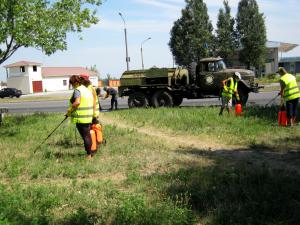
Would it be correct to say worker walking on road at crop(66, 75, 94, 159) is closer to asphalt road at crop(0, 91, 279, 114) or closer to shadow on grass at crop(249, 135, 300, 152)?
shadow on grass at crop(249, 135, 300, 152)

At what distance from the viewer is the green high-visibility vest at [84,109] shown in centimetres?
984

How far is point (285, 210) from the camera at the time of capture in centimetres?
602

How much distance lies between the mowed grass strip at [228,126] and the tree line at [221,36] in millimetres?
37386

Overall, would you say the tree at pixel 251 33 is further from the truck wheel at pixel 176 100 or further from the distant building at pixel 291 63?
the truck wheel at pixel 176 100

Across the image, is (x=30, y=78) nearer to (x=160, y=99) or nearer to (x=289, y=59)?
(x=289, y=59)

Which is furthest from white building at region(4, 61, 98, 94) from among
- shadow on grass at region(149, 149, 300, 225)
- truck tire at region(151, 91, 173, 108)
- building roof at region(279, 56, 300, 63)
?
shadow on grass at region(149, 149, 300, 225)

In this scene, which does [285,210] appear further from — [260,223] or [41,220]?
[41,220]

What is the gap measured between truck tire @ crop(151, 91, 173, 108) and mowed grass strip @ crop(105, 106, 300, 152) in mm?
3021

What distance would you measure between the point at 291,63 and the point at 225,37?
31072mm

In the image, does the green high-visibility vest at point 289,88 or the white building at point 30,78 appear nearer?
the green high-visibility vest at point 289,88

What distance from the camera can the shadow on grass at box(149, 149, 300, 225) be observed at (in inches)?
235

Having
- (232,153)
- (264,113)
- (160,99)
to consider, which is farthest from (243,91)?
(232,153)

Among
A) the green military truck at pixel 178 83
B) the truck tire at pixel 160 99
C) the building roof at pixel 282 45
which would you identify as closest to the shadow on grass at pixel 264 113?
the green military truck at pixel 178 83

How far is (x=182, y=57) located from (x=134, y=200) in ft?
160
